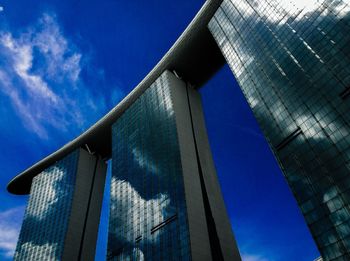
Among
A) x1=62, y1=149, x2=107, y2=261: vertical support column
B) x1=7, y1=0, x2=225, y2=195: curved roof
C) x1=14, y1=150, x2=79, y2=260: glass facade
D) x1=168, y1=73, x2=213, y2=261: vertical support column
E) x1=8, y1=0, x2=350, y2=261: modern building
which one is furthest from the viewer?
x1=14, y1=150, x2=79, y2=260: glass facade

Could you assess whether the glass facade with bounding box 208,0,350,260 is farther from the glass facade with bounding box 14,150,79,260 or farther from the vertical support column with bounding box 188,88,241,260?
the glass facade with bounding box 14,150,79,260

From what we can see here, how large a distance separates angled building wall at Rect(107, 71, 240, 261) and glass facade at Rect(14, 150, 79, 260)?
21223mm

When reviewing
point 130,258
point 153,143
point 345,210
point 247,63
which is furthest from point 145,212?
point 345,210

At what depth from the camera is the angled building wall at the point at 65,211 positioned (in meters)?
80.2

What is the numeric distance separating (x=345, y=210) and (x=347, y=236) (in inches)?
94.9

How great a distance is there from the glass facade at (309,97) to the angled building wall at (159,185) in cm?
1746

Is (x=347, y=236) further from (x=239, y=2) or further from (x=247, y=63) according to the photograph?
(x=239, y=2)

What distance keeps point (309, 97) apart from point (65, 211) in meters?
71.6

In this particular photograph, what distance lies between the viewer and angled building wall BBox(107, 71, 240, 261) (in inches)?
1925

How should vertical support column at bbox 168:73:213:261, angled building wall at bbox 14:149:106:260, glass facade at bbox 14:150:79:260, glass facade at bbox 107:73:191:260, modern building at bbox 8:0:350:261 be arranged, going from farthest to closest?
glass facade at bbox 14:150:79:260 → angled building wall at bbox 14:149:106:260 → glass facade at bbox 107:73:191:260 → vertical support column at bbox 168:73:213:261 → modern building at bbox 8:0:350:261

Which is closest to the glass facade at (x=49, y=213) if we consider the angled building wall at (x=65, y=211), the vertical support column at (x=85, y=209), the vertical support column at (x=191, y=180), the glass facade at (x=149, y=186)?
the angled building wall at (x=65, y=211)

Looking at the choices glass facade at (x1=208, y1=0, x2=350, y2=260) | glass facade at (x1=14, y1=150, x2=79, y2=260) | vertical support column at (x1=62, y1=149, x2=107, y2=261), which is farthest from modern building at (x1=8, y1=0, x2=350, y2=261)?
glass facade at (x1=14, y1=150, x2=79, y2=260)

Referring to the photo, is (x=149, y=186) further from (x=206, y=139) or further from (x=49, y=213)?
(x=49, y=213)

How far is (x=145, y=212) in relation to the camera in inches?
2306
